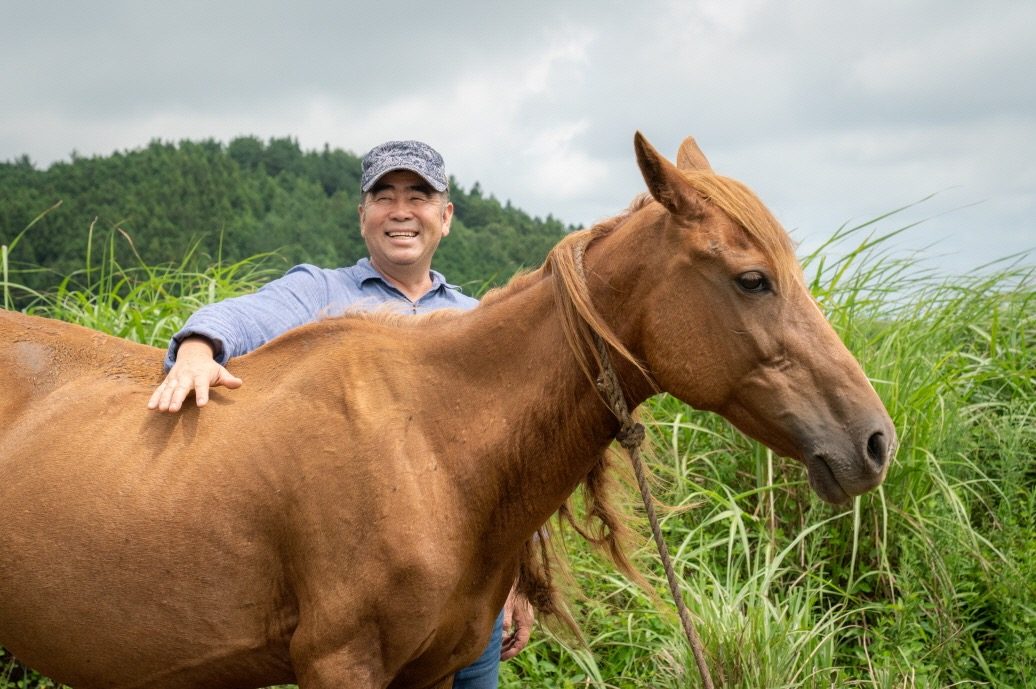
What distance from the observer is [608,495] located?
2523mm

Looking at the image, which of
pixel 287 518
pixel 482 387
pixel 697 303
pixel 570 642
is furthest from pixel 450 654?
pixel 570 642

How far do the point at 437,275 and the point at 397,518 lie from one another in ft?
4.93

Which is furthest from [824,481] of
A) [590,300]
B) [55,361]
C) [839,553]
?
[839,553]

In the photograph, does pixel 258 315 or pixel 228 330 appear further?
pixel 258 315

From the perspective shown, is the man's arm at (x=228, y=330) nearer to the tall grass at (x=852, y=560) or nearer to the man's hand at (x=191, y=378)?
the man's hand at (x=191, y=378)

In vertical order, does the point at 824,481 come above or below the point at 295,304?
below

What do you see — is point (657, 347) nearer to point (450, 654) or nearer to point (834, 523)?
point (450, 654)

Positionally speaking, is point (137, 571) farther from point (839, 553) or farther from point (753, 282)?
point (839, 553)

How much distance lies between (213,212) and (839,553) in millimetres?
28528

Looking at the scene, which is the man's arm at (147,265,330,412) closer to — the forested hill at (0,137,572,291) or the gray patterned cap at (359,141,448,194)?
the gray patterned cap at (359,141,448,194)

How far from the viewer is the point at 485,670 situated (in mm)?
2963

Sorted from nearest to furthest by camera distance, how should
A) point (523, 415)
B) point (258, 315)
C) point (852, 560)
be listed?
point (523, 415), point (258, 315), point (852, 560)

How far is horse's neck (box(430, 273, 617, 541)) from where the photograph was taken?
7.06ft

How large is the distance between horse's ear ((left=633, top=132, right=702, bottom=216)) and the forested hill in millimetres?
11949
